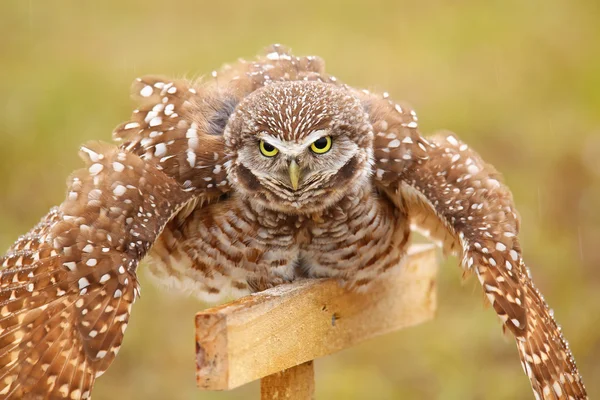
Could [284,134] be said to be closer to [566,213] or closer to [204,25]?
[566,213]

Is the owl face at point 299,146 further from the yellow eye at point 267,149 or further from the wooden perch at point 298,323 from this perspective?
the wooden perch at point 298,323

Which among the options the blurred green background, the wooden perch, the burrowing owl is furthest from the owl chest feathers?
the blurred green background

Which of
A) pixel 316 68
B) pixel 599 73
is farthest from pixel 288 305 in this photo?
pixel 599 73

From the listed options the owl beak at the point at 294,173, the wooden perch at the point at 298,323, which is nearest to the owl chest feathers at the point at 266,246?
the wooden perch at the point at 298,323

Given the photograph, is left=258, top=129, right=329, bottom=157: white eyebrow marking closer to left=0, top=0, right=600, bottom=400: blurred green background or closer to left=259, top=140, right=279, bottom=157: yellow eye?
left=259, top=140, right=279, bottom=157: yellow eye

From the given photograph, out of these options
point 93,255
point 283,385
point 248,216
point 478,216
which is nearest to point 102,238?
point 93,255

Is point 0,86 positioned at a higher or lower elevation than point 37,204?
Result: higher

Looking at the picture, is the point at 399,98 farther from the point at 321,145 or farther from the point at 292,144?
the point at 292,144
